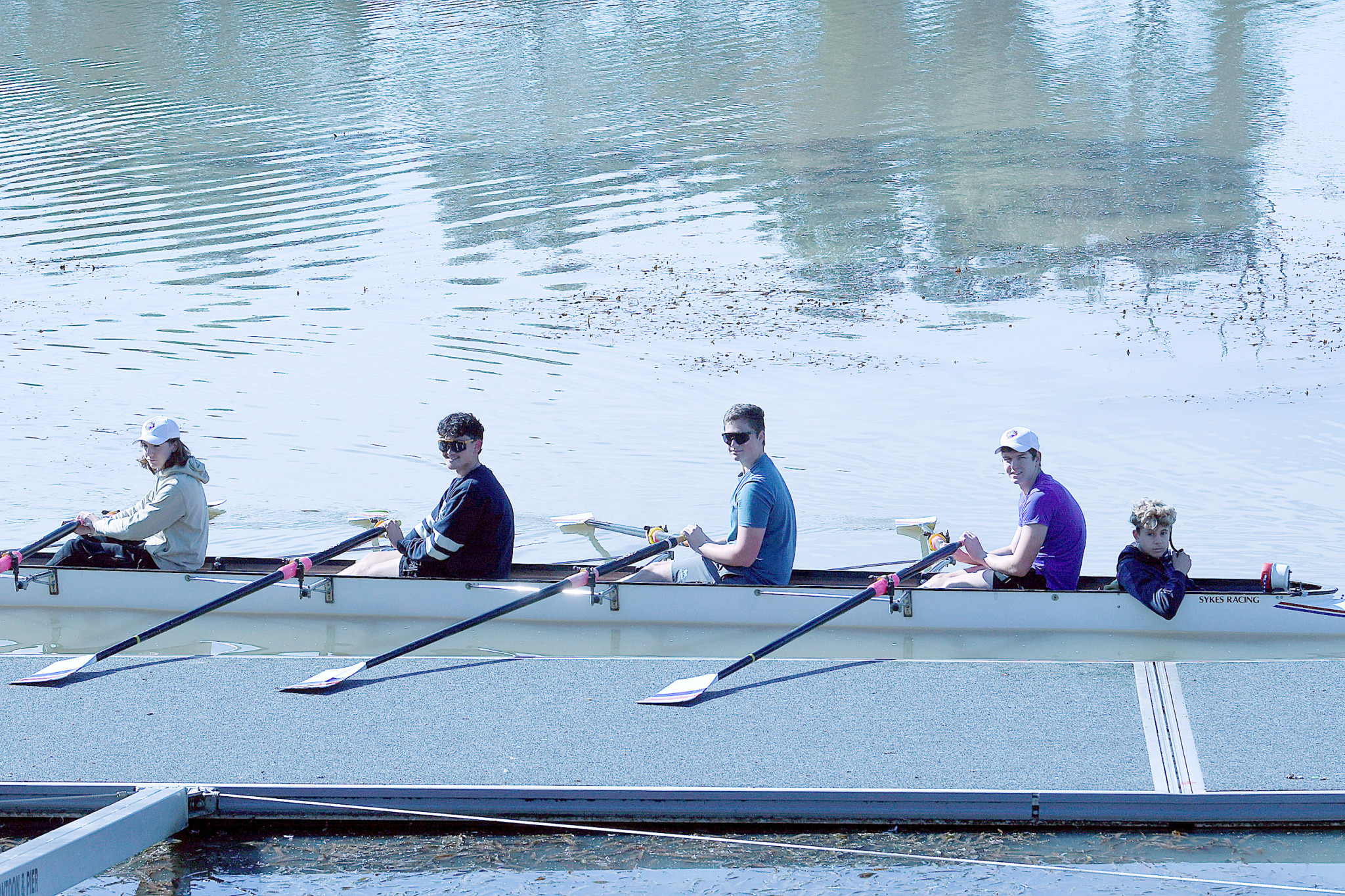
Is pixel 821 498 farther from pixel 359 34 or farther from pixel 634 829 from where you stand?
pixel 359 34

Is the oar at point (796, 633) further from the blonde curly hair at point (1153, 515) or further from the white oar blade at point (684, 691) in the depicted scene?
the blonde curly hair at point (1153, 515)

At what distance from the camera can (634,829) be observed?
19.9 ft

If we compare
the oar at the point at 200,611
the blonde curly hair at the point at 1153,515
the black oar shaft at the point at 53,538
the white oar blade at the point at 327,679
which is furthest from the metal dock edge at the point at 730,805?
the black oar shaft at the point at 53,538

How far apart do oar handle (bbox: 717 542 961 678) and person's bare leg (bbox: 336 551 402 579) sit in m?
2.41

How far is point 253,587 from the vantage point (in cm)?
823

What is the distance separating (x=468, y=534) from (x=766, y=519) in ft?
5.80

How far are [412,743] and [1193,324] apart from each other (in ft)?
A: 35.9

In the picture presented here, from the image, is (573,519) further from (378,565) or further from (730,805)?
(730,805)

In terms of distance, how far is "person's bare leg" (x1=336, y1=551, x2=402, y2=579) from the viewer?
8656 millimetres

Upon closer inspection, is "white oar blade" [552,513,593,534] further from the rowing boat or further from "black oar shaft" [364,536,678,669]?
"black oar shaft" [364,536,678,669]

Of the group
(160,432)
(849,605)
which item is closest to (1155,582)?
(849,605)

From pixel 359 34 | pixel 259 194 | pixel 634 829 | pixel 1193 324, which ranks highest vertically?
pixel 359 34

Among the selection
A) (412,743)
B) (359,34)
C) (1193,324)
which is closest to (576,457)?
(412,743)

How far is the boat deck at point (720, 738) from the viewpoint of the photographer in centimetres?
605
